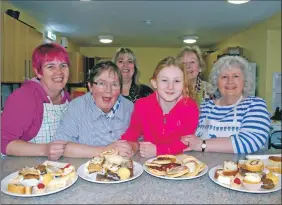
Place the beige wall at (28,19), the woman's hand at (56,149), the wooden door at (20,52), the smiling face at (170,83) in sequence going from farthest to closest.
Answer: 1. the beige wall at (28,19)
2. the wooden door at (20,52)
3. the smiling face at (170,83)
4. the woman's hand at (56,149)

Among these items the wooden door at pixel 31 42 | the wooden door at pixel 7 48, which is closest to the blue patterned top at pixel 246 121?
the wooden door at pixel 7 48

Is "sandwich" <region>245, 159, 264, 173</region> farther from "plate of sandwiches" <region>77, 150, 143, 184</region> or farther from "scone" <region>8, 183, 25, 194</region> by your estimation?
"scone" <region>8, 183, 25, 194</region>

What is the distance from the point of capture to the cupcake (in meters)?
0.67

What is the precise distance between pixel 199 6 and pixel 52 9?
1687 mm

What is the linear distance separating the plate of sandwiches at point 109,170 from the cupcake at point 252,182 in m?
0.28

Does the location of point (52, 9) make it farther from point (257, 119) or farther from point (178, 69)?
point (257, 119)

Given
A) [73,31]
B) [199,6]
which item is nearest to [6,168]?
[199,6]

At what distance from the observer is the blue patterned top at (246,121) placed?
102 cm

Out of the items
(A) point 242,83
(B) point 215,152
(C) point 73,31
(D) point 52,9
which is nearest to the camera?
(B) point 215,152

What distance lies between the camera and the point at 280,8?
3.11 meters

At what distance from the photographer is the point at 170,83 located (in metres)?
1.07

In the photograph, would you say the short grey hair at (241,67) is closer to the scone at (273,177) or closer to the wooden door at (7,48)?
the scone at (273,177)

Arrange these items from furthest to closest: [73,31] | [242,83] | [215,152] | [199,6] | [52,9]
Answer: [73,31] < [52,9] < [199,6] < [242,83] < [215,152]

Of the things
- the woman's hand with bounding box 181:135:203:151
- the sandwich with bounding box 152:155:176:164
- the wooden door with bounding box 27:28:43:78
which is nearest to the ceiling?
the wooden door with bounding box 27:28:43:78
